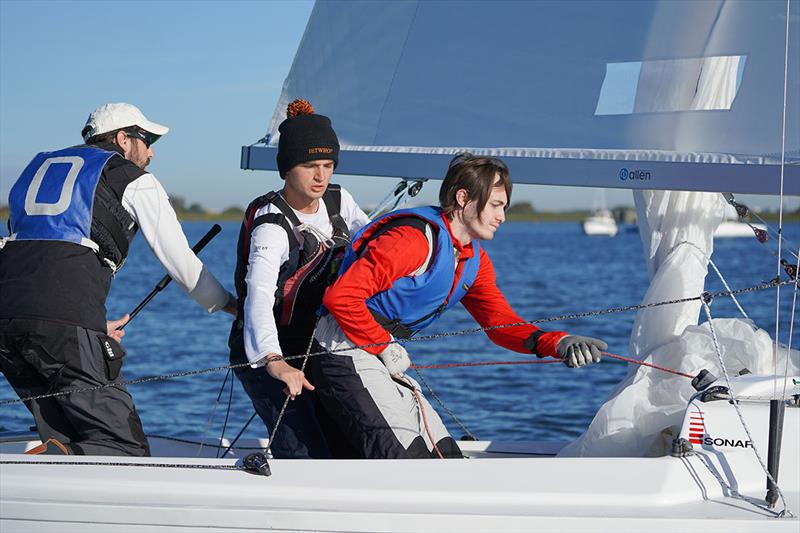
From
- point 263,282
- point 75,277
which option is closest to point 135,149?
point 75,277

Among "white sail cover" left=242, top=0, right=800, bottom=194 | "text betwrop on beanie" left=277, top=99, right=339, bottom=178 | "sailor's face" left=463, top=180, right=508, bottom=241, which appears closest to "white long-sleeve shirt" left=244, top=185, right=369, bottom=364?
"text betwrop on beanie" left=277, top=99, right=339, bottom=178

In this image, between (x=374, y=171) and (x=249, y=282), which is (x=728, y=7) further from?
(x=249, y=282)

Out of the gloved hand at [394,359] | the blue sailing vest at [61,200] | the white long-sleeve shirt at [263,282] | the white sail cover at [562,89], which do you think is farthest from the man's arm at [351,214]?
the blue sailing vest at [61,200]

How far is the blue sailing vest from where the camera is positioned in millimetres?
3262

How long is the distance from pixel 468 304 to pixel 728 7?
1433mm

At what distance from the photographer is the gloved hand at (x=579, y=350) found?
3199 mm

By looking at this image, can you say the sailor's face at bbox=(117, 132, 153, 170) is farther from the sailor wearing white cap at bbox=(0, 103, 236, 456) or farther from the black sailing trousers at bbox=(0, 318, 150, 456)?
the black sailing trousers at bbox=(0, 318, 150, 456)

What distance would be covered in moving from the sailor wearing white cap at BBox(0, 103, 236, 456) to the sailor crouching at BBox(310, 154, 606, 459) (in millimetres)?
578

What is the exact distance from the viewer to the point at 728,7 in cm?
405

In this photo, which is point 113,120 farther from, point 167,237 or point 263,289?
point 263,289

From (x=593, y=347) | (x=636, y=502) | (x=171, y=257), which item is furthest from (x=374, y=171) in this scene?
(x=636, y=502)

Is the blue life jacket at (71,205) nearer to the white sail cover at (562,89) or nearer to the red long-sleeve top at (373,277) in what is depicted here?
the red long-sleeve top at (373,277)

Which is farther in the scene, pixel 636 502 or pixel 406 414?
pixel 406 414

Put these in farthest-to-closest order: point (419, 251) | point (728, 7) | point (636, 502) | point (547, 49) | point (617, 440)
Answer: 1. point (547, 49)
2. point (728, 7)
3. point (617, 440)
4. point (419, 251)
5. point (636, 502)
